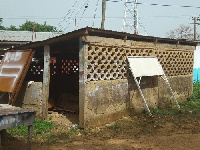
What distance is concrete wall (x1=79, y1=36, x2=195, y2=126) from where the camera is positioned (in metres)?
6.75

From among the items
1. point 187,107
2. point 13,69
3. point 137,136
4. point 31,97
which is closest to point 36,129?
point 31,97

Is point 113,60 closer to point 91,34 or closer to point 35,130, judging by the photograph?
point 91,34

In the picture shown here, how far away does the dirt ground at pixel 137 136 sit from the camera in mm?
5346

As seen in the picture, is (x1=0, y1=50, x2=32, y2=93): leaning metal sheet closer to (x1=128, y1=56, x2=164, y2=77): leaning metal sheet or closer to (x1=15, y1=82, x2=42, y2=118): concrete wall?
(x1=15, y1=82, x2=42, y2=118): concrete wall

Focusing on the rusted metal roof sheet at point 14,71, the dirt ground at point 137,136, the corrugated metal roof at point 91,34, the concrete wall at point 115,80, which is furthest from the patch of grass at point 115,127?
the rusted metal roof sheet at point 14,71

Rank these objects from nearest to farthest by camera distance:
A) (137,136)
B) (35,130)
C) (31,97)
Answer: (137,136), (35,130), (31,97)

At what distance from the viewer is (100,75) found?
7102mm

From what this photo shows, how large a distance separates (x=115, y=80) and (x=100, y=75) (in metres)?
0.71

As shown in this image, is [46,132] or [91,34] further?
[91,34]

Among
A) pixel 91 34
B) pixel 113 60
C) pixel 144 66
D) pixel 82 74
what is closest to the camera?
pixel 82 74

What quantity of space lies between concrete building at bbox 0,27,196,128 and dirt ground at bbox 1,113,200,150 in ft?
1.72

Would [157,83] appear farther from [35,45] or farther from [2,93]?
[2,93]

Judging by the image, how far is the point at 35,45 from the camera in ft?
25.5

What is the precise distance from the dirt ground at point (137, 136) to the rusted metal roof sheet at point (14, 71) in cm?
236
